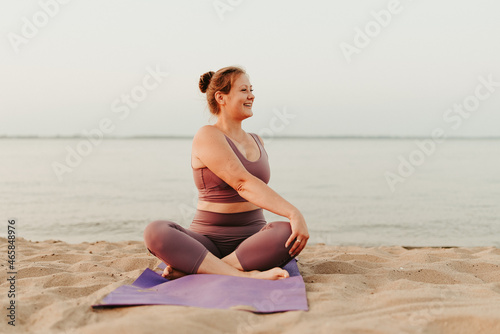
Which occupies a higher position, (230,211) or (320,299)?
(230,211)

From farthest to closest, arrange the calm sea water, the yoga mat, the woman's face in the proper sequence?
the calm sea water, the woman's face, the yoga mat

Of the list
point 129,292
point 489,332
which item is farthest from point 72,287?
point 489,332

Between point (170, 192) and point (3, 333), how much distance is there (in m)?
8.48

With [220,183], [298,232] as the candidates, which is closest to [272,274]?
[298,232]

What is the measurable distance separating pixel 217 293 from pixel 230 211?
91 centimetres

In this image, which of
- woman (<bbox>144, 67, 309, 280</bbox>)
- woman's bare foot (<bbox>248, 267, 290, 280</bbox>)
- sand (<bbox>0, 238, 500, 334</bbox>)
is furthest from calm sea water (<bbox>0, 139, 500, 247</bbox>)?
woman's bare foot (<bbox>248, 267, 290, 280</bbox>)

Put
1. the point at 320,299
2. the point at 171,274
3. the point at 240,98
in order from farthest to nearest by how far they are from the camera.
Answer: the point at 240,98 → the point at 171,274 → the point at 320,299

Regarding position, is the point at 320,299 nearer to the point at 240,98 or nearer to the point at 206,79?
the point at 240,98

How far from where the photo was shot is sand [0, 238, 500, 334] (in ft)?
7.07

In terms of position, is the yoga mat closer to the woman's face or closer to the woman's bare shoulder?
the woman's bare shoulder

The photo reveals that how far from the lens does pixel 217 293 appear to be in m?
2.65

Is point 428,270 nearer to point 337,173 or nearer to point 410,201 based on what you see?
point 410,201

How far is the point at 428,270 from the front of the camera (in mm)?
3375

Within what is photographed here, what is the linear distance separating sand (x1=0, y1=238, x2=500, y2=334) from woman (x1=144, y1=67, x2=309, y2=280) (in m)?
0.35
